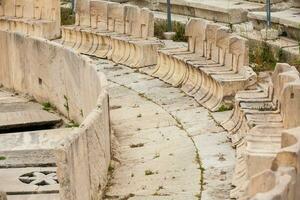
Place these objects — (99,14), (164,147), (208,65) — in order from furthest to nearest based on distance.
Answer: (99,14) < (208,65) < (164,147)

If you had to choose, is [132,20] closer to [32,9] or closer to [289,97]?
[32,9]

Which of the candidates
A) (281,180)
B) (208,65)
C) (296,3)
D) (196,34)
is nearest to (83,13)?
(296,3)

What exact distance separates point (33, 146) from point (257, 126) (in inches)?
138

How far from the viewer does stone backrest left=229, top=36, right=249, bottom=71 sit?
13.4 meters

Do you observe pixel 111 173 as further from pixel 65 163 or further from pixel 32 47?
pixel 32 47

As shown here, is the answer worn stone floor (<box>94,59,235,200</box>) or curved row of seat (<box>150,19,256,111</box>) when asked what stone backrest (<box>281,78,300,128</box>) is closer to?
worn stone floor (<box>94,59,235,200</box>)

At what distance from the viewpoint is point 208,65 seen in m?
14.2

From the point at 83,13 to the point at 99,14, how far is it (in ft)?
2.06

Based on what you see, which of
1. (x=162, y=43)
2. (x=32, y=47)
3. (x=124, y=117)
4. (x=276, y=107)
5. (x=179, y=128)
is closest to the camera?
(x=276, y=107)

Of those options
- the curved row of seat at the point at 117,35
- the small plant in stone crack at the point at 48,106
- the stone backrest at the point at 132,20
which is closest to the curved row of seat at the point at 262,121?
the small plant in stone crack at the point at 48,106

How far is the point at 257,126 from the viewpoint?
34.8 feet

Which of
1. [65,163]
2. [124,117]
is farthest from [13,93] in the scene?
[65,163]

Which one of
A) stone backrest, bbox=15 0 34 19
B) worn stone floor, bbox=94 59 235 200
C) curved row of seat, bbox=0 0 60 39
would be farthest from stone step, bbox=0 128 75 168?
stone backrest, bbox=15 0 34 19

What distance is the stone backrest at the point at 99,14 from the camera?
18359 mm
